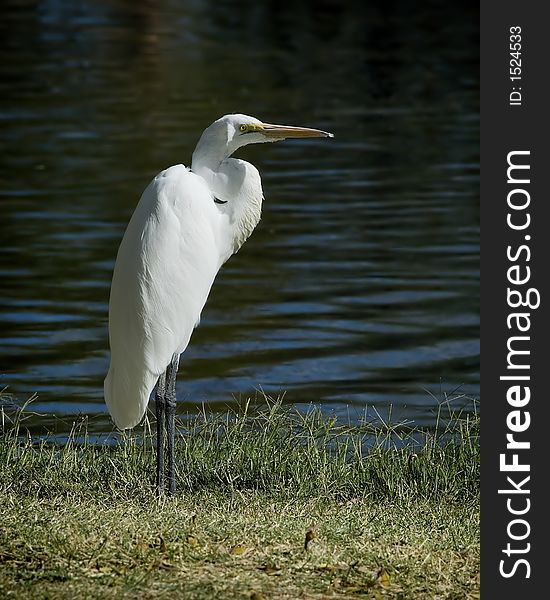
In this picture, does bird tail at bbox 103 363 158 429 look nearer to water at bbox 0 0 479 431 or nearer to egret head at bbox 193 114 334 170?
egret head at bbox 193 114 334 170

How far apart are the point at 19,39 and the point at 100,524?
2539 cm

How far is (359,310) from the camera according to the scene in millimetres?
11180

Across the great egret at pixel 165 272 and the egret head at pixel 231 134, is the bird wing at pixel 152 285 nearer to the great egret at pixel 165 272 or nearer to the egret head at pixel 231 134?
the great egret at pixel 165 272

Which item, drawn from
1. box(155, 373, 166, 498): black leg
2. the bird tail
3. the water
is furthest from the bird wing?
the water

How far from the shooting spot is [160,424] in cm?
649

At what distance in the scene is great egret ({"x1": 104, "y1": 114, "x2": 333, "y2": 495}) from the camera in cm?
621

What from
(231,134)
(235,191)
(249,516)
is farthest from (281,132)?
(249,516)

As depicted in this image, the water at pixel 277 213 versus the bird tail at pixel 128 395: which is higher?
the water at pixel 277 213

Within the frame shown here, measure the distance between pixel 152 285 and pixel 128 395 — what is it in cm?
51

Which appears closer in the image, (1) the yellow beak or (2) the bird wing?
(2) the bird wing

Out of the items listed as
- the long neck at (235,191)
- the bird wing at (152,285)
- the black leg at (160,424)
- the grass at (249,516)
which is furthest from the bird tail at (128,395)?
the long neck at (235,191)

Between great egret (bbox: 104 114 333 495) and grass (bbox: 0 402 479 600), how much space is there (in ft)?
1.28

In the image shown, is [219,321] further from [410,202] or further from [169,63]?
[169,63]

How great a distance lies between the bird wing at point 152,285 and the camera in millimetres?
6203
